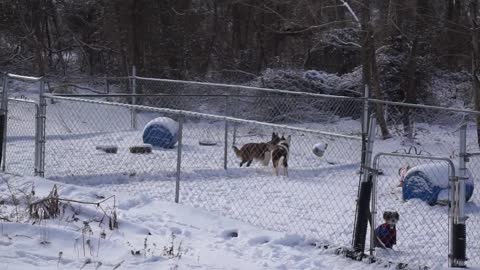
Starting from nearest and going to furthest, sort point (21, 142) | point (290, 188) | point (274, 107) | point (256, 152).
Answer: point (290, 188)
point (256, 152)
point (21, 142)
point (274, 107)

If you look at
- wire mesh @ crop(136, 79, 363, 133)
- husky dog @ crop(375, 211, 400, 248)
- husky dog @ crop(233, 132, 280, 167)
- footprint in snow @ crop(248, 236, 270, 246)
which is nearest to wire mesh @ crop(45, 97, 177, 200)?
wire mesh @ crop(136, 79, 363, 133)

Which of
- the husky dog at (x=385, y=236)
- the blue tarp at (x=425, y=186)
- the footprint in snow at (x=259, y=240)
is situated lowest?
the footprint in snow at (x=259, y=240)

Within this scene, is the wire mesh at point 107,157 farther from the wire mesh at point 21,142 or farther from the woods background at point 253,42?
the woods background at point 253,42

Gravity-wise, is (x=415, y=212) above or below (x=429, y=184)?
below

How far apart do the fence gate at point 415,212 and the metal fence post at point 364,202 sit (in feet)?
0.33

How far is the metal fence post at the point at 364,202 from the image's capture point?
645 centimetres

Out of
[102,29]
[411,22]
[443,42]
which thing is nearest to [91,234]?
[411,22]

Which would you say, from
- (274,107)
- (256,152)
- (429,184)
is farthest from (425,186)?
(274,107)

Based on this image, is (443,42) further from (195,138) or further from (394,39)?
(195,138)

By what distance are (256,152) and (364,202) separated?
5530 millimetres

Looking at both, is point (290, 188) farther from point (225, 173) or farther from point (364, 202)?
point (364, 202)

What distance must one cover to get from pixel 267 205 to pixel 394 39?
13.2m

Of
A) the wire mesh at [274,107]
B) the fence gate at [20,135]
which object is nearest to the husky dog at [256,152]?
the fence gate at [20,135]

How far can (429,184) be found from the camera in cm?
947
